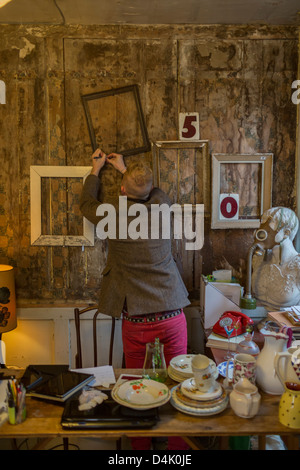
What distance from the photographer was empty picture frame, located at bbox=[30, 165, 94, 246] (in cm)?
301

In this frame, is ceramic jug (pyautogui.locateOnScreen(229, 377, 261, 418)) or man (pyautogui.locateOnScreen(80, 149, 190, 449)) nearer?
ceramic jug (pyautogui.locateOnScreen(229, 377, 261, 418))

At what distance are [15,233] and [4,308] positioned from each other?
0.57 m

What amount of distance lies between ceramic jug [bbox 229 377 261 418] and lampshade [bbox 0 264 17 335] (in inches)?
70.1

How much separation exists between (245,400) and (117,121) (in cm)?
211

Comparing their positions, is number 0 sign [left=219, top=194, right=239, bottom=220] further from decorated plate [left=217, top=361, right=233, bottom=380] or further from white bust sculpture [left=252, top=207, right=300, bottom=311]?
decorated plate [left=217, top=361, right=233, bottom=380]

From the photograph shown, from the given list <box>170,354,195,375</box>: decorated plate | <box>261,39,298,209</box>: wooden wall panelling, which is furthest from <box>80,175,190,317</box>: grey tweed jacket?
<box>261,39,298,209</box>: wooden wall panelling

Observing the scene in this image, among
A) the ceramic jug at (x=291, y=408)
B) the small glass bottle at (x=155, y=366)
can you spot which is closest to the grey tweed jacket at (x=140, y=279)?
the small glass bottle at (x=155, y=366)

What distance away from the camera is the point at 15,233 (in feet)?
10.1

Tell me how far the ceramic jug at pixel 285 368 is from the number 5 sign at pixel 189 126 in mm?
1773
